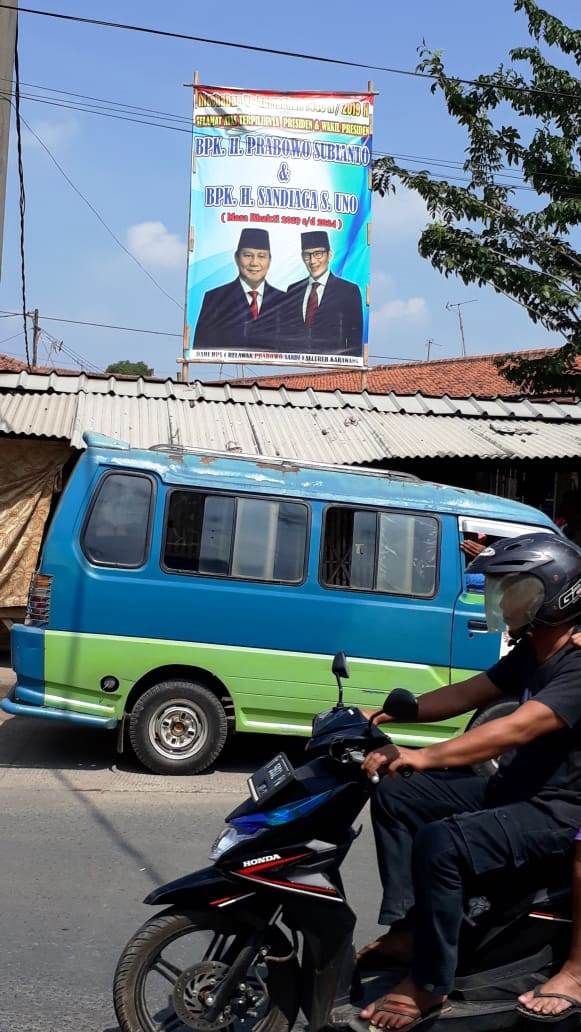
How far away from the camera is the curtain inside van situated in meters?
10.0

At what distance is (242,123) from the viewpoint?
12719mm

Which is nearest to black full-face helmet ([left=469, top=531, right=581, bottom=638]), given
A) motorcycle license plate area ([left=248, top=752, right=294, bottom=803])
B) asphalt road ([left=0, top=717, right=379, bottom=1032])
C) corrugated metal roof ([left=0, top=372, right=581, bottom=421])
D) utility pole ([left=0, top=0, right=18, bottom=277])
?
motorcycle license plate area ([left=248, top=752, right=294, bottom=803])

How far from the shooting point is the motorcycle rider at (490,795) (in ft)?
9.71

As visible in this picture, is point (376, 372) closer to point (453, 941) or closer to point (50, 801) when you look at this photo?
point (50, 801)

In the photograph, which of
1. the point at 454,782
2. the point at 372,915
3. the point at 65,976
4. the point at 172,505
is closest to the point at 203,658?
the point at 172,505

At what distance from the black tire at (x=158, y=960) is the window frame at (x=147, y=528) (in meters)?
3.90

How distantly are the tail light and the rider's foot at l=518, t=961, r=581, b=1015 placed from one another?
4.42 m

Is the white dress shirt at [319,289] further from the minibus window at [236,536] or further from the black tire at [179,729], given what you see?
the black tire at [179,729]

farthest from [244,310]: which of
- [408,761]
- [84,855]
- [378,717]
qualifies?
[408,761]

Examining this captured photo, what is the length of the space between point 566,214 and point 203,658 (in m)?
6.76

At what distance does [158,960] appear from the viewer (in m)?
3.08

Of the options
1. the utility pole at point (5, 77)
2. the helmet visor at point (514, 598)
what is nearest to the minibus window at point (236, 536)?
the utility pole at point (5, 77)

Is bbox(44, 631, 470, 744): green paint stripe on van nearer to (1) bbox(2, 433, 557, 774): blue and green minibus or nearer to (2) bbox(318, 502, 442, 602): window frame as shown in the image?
(1) bbox(2, 433, 557, 774): blue and green minibus

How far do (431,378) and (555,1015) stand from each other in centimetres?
2411
